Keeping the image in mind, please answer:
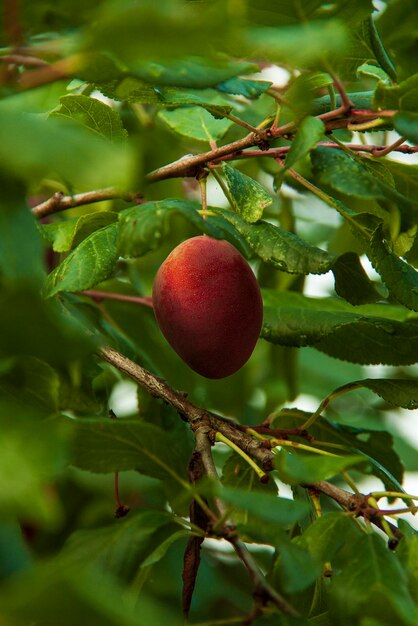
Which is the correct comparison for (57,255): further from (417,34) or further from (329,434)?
(417,34)

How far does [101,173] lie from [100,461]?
38cm

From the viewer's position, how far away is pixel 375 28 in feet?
2.58

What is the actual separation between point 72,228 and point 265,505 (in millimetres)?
507

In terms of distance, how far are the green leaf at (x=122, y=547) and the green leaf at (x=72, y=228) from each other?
0.35 metres

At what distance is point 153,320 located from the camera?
1359 mm

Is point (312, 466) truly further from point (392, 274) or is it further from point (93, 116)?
point (93, 116)

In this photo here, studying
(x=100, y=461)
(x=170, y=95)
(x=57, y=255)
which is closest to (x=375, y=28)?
(x=170, y=95)

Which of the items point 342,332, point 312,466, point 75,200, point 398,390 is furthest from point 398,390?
point 75,200

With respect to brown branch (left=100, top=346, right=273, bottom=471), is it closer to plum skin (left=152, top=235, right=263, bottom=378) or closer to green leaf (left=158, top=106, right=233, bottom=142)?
plum skin (left=152, top=235, right=263, bottom=378)

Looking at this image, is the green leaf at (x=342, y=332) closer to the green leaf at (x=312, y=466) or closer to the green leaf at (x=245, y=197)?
the green leaf at (x=245, y=197)

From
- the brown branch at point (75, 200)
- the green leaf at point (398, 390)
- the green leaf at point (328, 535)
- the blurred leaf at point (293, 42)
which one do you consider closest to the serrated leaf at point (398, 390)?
the green leaf at point (398, 390)

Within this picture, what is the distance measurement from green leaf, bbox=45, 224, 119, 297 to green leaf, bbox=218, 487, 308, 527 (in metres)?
0.31

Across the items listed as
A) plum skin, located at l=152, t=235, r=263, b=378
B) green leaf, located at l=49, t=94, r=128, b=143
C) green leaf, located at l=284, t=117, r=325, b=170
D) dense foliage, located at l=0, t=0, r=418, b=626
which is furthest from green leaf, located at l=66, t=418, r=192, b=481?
green leaf, located at l=49, t=94, r=128, b=143

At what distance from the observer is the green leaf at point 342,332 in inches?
40.1
